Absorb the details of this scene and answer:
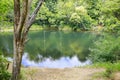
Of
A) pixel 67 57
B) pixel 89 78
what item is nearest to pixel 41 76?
pixel 89 78

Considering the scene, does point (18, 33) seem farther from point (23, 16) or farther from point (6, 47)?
point (6, 47)

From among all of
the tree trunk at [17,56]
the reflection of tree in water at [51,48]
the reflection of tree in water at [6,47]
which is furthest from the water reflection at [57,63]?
the tree trunk at [17,56]

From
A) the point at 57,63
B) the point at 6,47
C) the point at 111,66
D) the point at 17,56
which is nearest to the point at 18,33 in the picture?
the point at 17,56

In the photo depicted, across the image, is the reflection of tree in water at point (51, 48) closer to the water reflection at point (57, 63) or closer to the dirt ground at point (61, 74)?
the water reflection at point (57, 63)

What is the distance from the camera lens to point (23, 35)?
21.6 feet

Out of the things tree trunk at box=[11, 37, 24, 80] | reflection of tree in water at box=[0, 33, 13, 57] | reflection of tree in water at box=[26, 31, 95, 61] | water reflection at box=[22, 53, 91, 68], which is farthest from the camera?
reflection of tree in water at box=[26, 31, 95, 61]

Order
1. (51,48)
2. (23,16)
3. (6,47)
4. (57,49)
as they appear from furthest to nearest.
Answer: (51,48)
(57,49)
(6,47)
(23,16)

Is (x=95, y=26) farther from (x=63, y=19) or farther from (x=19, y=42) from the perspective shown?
(x=19, y=42)

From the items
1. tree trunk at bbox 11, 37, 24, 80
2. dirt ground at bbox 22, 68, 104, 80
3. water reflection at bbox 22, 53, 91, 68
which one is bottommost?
water reflection at bbox 22, 53, 91, 68

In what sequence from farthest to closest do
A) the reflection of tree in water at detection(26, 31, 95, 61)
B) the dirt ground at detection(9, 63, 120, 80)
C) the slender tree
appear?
the reflection of tree in water at detection(26, 31, 95, 61) < the dirt ground at detection(9, 63, 120, 80) < the slender tree

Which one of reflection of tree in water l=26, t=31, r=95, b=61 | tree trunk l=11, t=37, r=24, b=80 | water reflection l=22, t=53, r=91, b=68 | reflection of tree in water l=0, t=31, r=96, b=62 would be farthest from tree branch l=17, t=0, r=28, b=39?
reflection of tree in water l=26, t=31, r=95, b=61

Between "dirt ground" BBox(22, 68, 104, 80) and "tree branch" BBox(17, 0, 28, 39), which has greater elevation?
"tree branch" BBox(17, 0, 28, 39)

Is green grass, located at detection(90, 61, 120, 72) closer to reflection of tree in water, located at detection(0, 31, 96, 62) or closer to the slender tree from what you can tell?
the slender tree

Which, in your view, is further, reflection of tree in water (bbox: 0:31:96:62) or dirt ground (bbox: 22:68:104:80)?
reflection of tree in water (bbox: 0:31:96:62)
